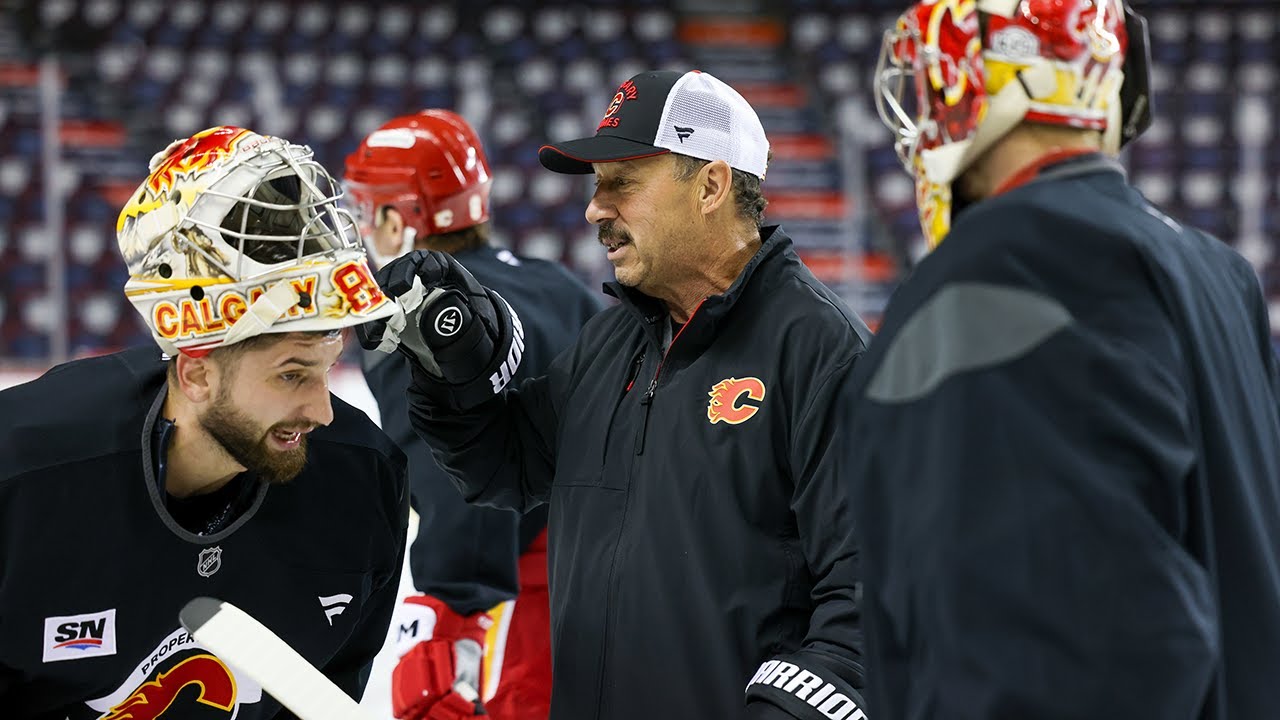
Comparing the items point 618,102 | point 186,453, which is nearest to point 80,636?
point 186,453

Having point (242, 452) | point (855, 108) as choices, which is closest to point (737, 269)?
point (242, 452)

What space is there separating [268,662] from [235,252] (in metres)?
0.53

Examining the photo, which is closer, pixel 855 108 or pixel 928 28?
pixel 928 28

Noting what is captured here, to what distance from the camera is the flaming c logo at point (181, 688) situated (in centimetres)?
179

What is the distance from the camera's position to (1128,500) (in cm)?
95

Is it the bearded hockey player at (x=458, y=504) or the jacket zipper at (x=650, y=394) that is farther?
the bearded hockey player at (x=458, y=504)

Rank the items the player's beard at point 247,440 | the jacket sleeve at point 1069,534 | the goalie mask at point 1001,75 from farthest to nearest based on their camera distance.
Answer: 1. the player's beard at point 247,440
2. the goalie mask at point 1001,75
3. the jacket sleeve at point 1069,534

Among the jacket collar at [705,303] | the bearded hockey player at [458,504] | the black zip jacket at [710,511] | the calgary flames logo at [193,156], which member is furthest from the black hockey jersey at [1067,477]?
the bearded hockey player at [458,504]

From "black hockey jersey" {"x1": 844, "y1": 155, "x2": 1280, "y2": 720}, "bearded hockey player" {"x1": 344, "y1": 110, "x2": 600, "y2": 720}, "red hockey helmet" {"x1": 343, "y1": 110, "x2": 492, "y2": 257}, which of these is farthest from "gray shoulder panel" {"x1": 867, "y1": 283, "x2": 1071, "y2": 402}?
"red hockey helmet" {"x1": 343, "y1": 110, "x2": 492, "y2": 257}

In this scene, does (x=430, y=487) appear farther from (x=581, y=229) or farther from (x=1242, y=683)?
(x=581, y=229)

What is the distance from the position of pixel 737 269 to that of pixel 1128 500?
1063mm

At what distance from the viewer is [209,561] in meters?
1.82

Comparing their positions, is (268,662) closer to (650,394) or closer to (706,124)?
(650,394)

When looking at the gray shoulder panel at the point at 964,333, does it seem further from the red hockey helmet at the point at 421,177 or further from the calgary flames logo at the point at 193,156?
the red hockey helmet at the point at 421,177
